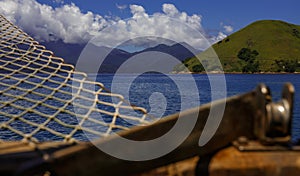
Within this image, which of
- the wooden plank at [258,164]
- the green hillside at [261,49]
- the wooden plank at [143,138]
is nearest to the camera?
the wooden plank at [143,138]

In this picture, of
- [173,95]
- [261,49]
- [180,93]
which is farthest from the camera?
[261,49]

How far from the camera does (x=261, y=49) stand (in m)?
165

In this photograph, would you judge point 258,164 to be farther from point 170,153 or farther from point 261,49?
point 261,49

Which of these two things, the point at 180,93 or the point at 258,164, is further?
the point at 180,93

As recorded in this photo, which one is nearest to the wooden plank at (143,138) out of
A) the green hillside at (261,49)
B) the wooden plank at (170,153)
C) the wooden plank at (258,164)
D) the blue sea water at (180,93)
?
the wooden plank at (170,153)

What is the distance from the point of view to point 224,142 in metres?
2.84

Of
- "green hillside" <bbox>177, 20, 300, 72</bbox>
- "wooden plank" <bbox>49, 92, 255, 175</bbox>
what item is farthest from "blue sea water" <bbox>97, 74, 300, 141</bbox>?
"green hillside" <bbox>177, 20, 300, 72</bbox>

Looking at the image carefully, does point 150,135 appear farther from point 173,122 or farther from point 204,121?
point 204,121

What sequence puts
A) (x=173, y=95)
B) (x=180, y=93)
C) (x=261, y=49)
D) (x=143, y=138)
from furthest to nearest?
(x=261, y=49)
(x=180, y=93)
(x=173, y=95)
(x=143, y=138)

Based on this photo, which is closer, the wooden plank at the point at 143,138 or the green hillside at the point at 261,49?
the wooden plank at the point at 143,138

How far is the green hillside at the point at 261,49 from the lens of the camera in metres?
157

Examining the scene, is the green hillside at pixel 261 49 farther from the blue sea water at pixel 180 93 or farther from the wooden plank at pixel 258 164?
the wooden plank at pixel 258 164

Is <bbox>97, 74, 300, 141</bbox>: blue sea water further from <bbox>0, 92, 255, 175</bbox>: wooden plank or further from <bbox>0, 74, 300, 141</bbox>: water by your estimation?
<bbox>0, 92, 255, 175</bbox>: wooden plank

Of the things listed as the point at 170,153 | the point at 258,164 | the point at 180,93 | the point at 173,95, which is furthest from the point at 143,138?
the point at 180,93
